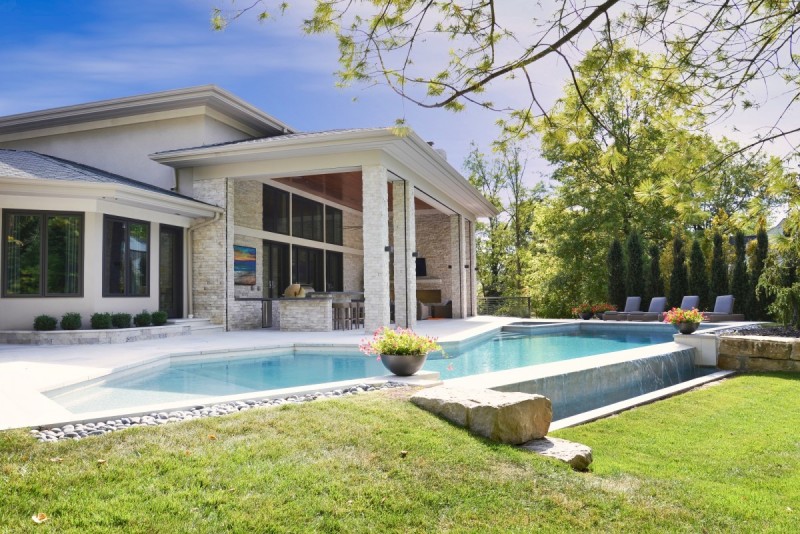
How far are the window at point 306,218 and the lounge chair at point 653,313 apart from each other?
33.2ft

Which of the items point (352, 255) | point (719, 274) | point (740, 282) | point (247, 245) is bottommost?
point (740, 282)

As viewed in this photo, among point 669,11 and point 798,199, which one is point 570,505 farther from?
point 669,11

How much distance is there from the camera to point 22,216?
10.9m

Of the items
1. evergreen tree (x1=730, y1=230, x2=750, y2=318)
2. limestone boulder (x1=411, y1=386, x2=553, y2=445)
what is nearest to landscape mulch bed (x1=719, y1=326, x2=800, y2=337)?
limestone boulder (x1=411, y1=386, x2=553, y2=445)

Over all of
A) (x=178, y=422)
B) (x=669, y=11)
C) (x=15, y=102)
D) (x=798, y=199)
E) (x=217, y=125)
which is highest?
(x=15, y=102)

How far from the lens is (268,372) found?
7.91 meters

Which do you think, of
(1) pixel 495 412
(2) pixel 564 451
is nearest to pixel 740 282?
(2) pixel 564 451

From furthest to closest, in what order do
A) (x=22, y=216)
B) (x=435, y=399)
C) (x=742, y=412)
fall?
(x=22, y=216) → (x=742, y=412) → (x=435, y=399)

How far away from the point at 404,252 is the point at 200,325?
16.5ft

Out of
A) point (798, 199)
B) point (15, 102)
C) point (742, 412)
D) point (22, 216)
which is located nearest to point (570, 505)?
point (798, 199)

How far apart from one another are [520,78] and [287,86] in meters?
11.9

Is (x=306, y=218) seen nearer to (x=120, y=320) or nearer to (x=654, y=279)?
(x=120, y=320)

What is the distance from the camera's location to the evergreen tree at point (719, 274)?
722 inches

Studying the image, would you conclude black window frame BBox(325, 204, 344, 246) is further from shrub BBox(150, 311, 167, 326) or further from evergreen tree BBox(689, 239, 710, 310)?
evergreen tree BBox(689, 239, 710, 310)
